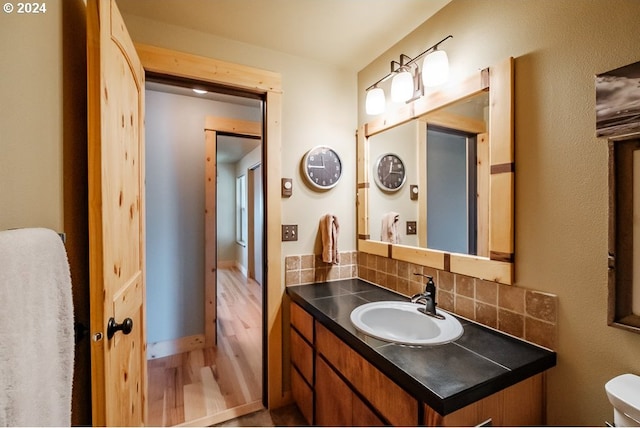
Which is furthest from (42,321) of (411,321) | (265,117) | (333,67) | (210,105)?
(210,105)

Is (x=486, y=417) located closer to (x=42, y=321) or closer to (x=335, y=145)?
(x=42, y=321)

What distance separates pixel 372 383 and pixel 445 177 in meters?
1.11

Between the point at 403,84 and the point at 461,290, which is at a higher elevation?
the point at 403,84

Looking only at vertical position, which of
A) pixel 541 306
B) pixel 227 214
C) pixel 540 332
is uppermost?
pixel 227 214

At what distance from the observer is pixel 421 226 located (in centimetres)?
169

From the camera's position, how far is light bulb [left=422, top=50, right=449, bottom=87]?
54.6 inches

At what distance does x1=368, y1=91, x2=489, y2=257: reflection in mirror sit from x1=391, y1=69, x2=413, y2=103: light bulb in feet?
0.52

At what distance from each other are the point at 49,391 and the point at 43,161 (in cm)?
58

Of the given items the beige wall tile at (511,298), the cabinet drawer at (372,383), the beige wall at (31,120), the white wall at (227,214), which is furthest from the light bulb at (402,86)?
the white wall at (227,214)

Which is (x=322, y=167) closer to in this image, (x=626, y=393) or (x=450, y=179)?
(x=450, y=179)

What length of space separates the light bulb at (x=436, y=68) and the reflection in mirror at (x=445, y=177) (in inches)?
5.7

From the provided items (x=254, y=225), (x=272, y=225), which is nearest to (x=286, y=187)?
(x=272, y=225)

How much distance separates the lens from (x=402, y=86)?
63.8 inches

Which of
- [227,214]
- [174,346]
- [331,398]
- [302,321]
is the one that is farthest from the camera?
[227,214]
